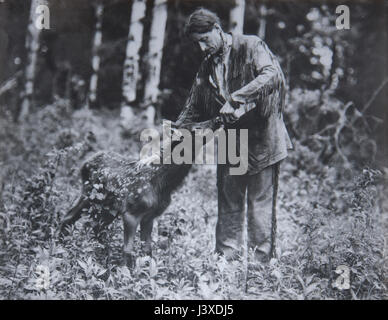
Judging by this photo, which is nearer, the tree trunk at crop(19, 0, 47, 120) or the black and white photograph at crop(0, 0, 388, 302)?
the black and white photograph at crop(0, 0, 388, 302)

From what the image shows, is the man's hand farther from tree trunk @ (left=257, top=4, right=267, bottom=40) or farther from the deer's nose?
tree trunk @ (left=257, top=4, right=267, bottom=40)

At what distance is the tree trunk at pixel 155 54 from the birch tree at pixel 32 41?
1320mm

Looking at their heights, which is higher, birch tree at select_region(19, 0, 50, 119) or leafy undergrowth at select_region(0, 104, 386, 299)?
birch tree at select_region(19, 0, 50, 119)

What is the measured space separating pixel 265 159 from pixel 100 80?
9.49ft

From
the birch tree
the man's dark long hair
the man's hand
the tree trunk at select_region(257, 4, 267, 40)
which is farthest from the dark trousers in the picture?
the birch tree

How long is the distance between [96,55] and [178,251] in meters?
2.89

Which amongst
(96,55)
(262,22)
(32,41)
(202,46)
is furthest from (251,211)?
(32,41)

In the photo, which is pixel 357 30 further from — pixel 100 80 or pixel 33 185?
pixel 33 185

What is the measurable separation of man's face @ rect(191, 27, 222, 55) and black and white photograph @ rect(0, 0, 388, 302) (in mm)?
10

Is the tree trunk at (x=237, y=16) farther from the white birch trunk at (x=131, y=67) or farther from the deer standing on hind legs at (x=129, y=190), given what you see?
the deer standing on hind legs at (x=129, y=190)

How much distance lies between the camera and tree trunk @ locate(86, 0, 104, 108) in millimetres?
4797

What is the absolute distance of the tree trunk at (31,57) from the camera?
15.5ft
